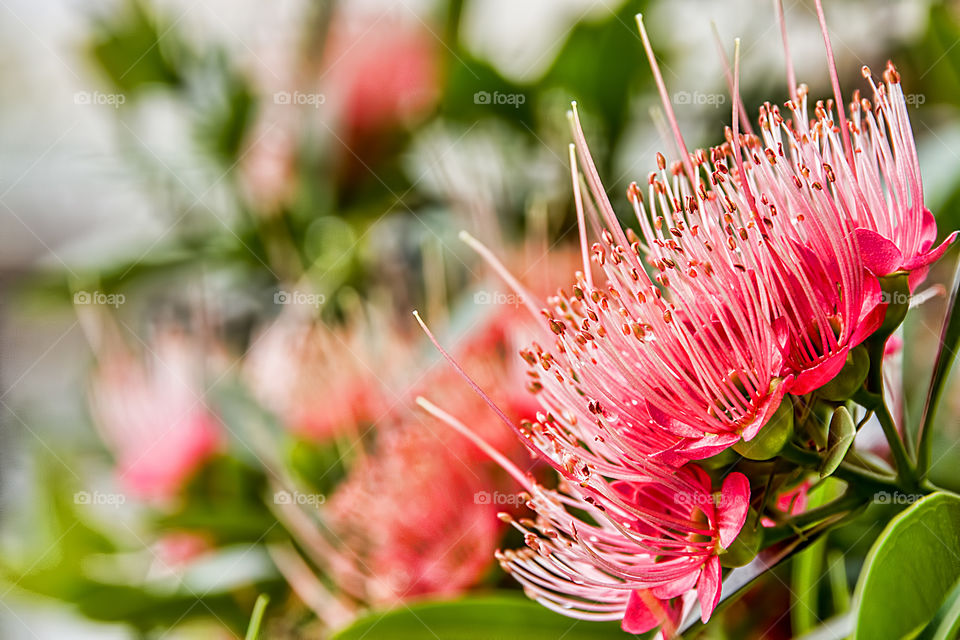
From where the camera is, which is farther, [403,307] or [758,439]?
[403,307]

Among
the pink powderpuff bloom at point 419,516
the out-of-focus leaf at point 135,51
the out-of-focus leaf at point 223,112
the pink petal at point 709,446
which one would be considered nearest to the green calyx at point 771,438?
the pink petal at point 709,446

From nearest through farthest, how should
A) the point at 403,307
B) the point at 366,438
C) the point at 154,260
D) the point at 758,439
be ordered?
1. the point at 758,439
2. the point at 366,438
3. the point at 403,307
4. the point at 154,260

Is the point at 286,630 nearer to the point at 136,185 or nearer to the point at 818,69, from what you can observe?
the point at 136,185

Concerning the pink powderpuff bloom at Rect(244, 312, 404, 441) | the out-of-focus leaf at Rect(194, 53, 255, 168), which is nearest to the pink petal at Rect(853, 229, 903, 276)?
the pink powderpuff bloom at Rect(244, 312, 404, 441)

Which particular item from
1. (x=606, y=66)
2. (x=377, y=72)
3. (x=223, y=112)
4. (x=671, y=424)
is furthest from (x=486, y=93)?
(x=671, y=424)

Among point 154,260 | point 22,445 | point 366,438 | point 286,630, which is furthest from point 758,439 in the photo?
point 22,445

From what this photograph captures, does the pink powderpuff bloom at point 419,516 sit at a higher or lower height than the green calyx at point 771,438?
lower

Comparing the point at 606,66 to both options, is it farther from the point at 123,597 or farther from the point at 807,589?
the point at 123,597

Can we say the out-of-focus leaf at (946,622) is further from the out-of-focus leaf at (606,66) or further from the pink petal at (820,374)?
the out-of-focus leaf at (606,66)
